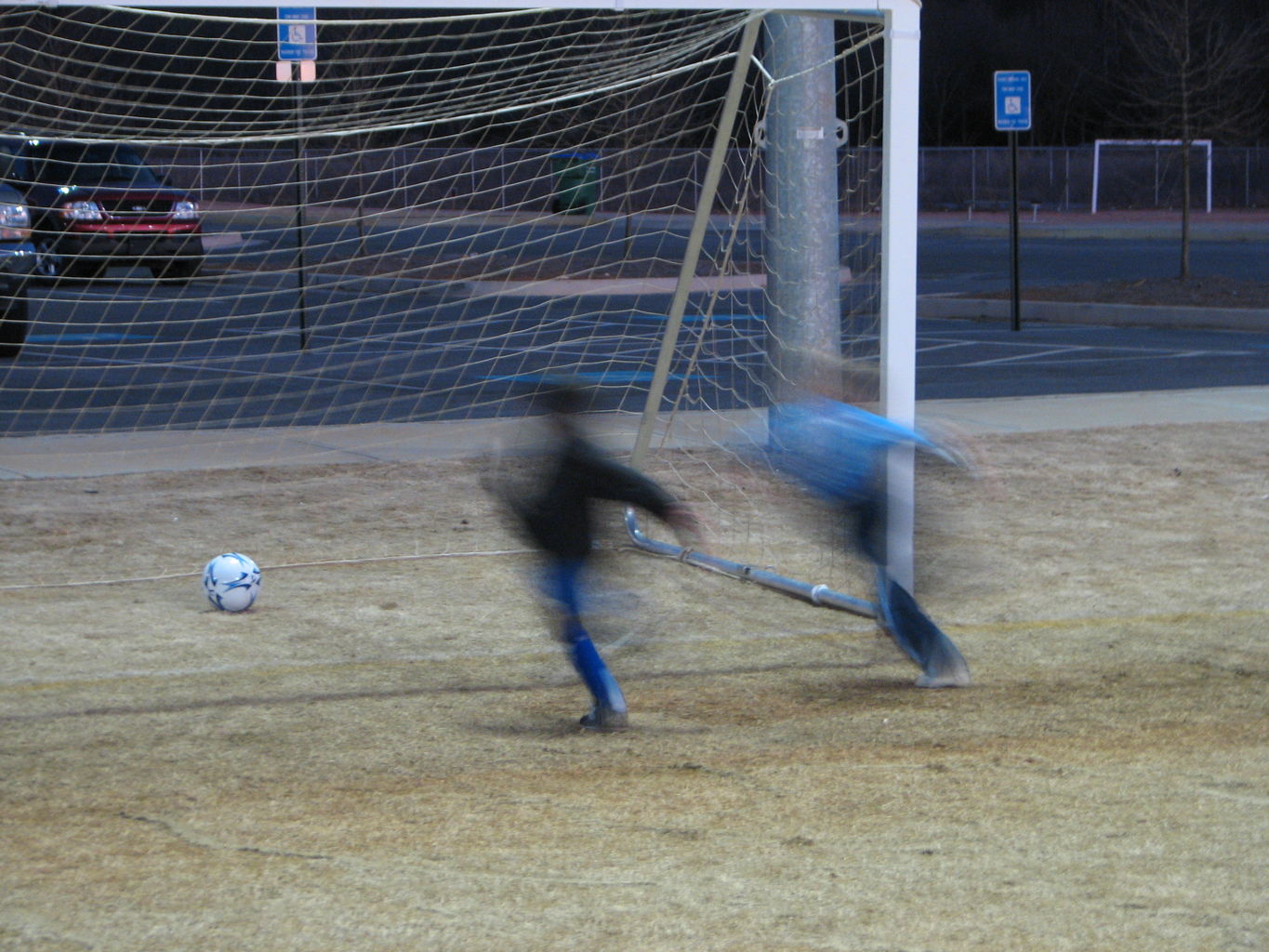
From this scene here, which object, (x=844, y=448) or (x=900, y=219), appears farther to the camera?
(x=900, y=219)

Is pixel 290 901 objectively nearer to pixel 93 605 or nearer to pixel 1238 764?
pixel 1238 764

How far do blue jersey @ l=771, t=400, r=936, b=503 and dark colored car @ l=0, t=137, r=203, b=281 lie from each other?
8.40m

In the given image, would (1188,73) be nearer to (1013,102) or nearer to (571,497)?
(1013,102)

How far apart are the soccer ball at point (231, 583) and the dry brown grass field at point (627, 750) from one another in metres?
0.08

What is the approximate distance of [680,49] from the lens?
7.44m

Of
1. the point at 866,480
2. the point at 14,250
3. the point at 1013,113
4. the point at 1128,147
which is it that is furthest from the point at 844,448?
the point at 1128,147

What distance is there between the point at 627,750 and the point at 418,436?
593 centimetres

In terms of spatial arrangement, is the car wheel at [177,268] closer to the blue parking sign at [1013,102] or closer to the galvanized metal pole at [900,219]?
the blue parking sign at [1013,102]

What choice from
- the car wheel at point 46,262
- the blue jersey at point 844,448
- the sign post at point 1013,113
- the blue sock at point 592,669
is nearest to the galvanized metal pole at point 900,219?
the blue jersey at point 844,448

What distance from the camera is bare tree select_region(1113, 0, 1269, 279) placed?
21375 millimetres

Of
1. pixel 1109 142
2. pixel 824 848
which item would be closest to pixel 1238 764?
pixel 824 848

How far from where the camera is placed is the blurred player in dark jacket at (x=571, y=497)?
4750mm

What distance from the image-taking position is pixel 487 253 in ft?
41.0

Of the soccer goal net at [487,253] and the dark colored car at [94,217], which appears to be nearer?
the soccer goal net at [487,253]
